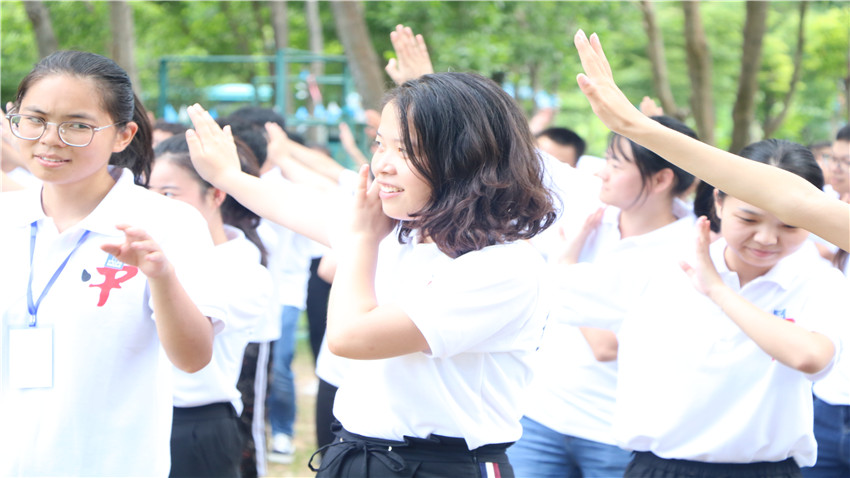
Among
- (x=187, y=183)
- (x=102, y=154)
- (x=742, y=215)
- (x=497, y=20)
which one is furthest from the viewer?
(x=497, y=20)

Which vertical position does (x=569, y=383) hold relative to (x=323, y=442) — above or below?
above

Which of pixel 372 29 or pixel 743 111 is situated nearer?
pixel 743 111

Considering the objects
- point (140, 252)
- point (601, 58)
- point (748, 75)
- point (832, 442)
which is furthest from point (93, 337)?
point (748, 75)

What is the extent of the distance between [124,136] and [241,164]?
92 cm

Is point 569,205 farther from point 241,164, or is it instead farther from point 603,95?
point 603,95

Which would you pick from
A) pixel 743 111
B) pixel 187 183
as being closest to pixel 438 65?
pixel 743 111

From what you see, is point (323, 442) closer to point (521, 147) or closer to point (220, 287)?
point (220, 287)

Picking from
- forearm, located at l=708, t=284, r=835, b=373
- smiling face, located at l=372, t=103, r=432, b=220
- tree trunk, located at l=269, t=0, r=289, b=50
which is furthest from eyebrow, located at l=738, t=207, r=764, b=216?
tree trunk, located at l=269, t=0, r=289, b=50

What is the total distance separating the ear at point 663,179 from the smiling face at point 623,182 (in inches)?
2.2

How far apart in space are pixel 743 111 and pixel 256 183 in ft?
19.9

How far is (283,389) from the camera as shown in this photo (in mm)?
5902

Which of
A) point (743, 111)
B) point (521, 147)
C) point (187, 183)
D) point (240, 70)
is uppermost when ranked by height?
point (521, 147)

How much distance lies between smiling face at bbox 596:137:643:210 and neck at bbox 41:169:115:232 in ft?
5.81

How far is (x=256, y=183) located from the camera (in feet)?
8.55
